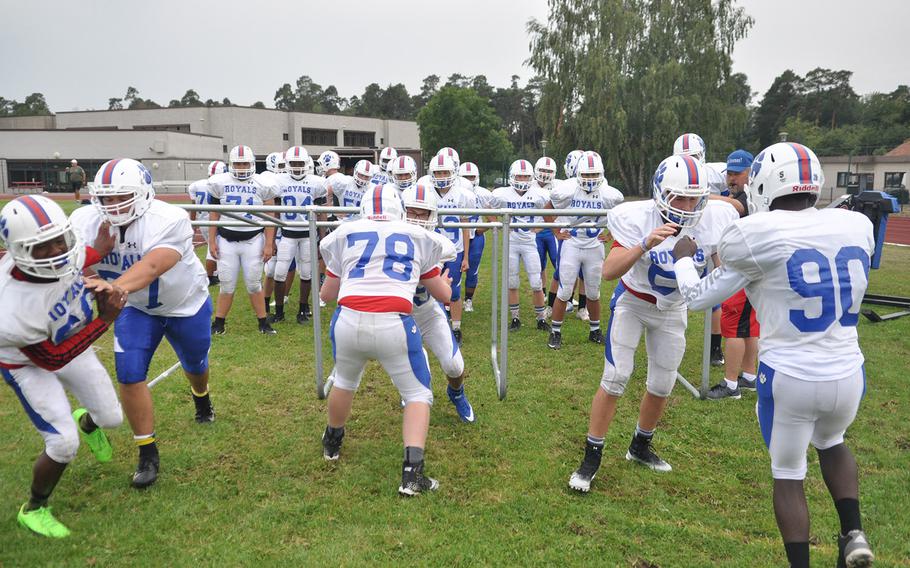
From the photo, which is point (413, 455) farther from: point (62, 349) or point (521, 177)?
point (521, 177)

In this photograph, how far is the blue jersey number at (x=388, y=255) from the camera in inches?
145

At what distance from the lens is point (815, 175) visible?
270 centimetres

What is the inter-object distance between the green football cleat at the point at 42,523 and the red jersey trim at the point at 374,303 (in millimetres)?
1952

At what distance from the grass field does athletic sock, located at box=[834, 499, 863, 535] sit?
0.45 m

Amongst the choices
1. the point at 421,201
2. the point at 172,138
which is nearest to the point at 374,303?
the point at 421,201

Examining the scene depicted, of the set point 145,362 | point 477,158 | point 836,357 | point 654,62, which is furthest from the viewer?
point 477,158

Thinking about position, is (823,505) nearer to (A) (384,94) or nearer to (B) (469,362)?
(B) (469,362)

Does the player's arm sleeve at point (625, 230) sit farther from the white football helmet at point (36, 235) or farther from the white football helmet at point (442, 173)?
the white football helmet at point (442, 173)

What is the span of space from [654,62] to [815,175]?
3014cm

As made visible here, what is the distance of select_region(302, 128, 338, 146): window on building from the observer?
5531 centimetres

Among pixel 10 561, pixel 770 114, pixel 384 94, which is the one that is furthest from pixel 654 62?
pixel 384 94

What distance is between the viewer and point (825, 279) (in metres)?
2.52

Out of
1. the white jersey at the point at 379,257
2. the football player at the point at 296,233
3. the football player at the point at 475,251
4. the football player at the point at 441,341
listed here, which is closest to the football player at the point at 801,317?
the white jersey at the point at 379,257

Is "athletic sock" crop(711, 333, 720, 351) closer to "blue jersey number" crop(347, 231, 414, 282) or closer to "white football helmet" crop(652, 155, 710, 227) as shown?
"white football helmet" crop(652, 155, 710, 227)
